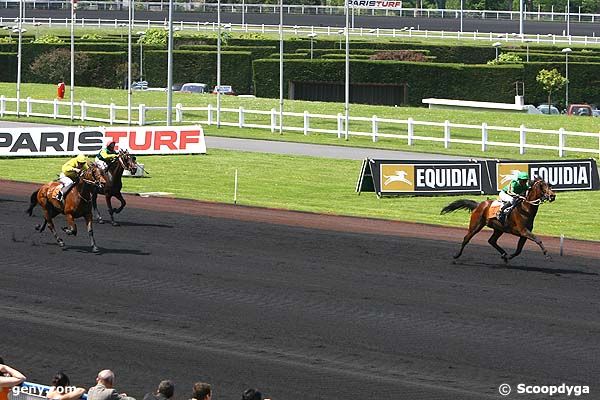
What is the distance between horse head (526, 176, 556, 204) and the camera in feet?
75.3

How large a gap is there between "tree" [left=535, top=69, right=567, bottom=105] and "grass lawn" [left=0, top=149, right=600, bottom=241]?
31963mm

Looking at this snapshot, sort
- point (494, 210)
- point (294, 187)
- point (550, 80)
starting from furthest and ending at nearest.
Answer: point (550, 80) < point (294, 187) < point (494, 210)

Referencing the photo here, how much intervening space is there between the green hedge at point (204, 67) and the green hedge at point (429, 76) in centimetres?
628

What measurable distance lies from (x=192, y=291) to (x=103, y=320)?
2.58m

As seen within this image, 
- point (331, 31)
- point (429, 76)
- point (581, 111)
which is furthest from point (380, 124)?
point (331, 31)

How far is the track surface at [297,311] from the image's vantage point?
16.2 meters

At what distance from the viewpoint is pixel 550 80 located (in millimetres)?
72875

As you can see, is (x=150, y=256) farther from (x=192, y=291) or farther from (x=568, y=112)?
(x=568, y=112)

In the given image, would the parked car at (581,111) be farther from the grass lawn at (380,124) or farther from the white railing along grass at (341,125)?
the white railing along grass at (341,125)

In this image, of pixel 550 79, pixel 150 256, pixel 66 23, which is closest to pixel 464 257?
pixel 150 256

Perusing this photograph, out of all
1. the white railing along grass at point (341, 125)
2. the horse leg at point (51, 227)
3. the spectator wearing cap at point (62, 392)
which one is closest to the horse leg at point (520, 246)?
the horse leg at point (51, 227)

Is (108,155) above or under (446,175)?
above

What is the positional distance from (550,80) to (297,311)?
182ft

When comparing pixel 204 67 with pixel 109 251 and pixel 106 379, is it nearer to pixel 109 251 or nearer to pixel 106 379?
pixel 109 251
